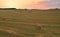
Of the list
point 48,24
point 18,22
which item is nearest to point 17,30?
point 18,22

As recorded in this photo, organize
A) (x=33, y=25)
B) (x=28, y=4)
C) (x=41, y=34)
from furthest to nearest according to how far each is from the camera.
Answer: (x=28, y=4) < (x=33, y=25) < (x=41, y=34)

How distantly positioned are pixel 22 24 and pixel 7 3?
2.82 ft

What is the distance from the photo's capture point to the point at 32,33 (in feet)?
2.63

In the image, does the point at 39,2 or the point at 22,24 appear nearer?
the point at 22,24

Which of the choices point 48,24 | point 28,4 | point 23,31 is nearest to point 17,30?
point 23,31

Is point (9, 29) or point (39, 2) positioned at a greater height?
point (39, 2)

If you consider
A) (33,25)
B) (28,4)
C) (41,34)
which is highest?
(28,4)

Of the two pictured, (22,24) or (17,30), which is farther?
(22,24)

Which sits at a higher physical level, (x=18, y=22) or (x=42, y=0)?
(x=42, y=0)

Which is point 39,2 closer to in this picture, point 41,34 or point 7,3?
point 7,3

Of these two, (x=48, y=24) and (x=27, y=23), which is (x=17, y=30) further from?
(x=48, y=24)

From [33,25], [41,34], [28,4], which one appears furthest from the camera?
[28,4]

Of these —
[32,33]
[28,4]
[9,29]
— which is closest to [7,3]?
[28,4]

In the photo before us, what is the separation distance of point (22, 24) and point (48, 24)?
21 centimetres
